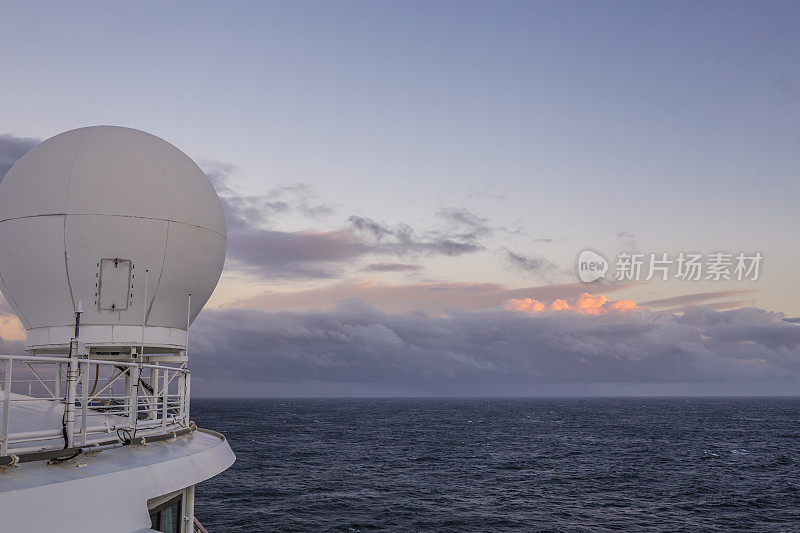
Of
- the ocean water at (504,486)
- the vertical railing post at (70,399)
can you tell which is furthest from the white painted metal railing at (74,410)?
the ocean water at (504,486)

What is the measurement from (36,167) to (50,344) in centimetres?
513

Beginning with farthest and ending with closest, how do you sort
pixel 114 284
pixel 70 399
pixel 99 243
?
pixel 114 284, pixel 99 243, pixel 70 399

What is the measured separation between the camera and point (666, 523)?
3906cm

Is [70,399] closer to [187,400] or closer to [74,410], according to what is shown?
[74,410]

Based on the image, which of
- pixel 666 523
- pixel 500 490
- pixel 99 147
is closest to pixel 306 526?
pixel 500 490

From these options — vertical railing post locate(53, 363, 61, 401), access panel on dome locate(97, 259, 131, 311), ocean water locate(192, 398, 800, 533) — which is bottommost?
ocean water locate(192, 398, 800, 533)

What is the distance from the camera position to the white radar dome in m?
16.5

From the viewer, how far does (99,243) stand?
1655 cm

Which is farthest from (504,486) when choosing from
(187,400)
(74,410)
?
(74,410)

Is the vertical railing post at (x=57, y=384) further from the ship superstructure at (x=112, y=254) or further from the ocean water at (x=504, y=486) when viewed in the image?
the ocean water at (x=504, y=486)

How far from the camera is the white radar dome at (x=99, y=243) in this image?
16531 millimetres

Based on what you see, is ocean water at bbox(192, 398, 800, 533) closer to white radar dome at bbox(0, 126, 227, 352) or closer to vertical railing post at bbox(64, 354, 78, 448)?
white radar dome at bbox(0, 126, 227, 352)

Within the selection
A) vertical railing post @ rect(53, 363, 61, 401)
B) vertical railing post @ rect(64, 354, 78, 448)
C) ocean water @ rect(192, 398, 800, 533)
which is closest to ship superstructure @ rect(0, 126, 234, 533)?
vertical railing post @ rect(53, 363, 61, 401)

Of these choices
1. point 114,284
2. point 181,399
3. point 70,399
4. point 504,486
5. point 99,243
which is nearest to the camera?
point 70,399
